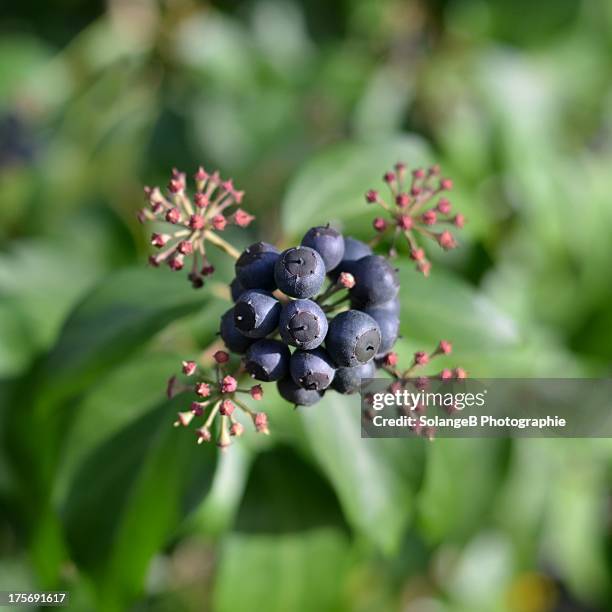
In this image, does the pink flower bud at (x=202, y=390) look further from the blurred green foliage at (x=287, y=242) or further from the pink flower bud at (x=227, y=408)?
the blurred green foliage at (x=287, y=242)

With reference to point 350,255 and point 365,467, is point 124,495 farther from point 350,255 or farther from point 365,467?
point 350,255

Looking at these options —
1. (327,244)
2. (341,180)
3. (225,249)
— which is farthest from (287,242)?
(327,244)

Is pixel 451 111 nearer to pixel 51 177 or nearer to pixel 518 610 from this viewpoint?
pixel 51 177

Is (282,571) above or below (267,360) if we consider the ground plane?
below

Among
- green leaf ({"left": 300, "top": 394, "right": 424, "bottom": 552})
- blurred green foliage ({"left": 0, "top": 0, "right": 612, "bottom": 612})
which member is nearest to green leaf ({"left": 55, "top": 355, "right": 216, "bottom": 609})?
blurred green foliage ({"left": 0, "top": 0, "right": 612, "bottom": 612})

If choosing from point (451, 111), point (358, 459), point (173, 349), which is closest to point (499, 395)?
point (358, 459)
